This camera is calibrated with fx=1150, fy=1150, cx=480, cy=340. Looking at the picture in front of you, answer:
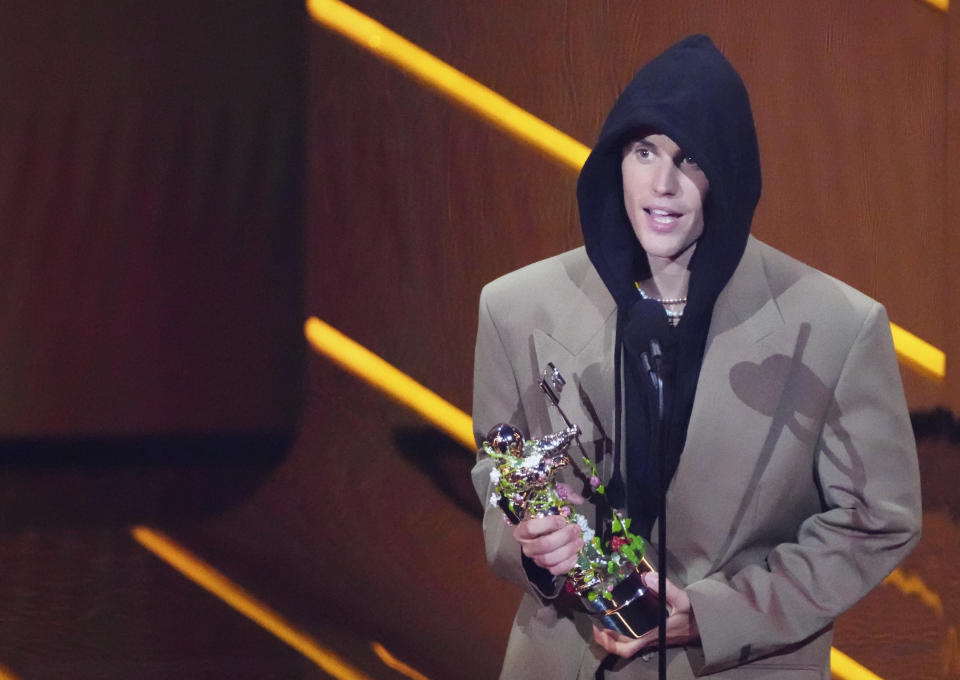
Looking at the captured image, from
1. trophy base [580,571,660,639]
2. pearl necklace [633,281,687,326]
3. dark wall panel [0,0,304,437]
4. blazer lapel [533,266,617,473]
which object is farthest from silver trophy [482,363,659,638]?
dark wall panel [0,0,304,437]

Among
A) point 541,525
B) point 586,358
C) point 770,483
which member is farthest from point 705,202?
point 541,525

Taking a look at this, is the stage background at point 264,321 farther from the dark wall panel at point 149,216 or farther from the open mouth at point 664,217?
the open mouth at point 664,217

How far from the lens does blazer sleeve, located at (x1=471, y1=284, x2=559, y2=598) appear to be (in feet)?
4.83

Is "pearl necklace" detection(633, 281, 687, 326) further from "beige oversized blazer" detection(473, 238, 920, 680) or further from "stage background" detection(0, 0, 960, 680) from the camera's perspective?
"stage background" detection(0, 0, 960, 680)

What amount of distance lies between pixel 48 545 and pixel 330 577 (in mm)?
710

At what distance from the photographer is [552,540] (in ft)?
4.13

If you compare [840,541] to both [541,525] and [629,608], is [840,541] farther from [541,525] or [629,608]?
[541,525]

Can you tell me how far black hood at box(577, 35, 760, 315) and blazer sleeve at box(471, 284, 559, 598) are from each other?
18cm

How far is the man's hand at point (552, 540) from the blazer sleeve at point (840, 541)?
0.19 metres

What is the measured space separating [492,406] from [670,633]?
0.38 meters

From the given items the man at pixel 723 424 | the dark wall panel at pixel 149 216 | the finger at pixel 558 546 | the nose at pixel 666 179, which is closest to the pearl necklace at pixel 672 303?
the man at pixel 723 424

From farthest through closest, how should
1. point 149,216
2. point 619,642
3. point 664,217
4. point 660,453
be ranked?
point 149,216 < point 664,217 < point 619,642 < point 660,453

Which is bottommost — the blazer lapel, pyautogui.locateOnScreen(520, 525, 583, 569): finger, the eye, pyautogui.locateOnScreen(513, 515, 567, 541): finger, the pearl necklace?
pyautogui.locateOnScreen(520, 525, 583, 569): finger

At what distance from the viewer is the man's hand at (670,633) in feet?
4.41
